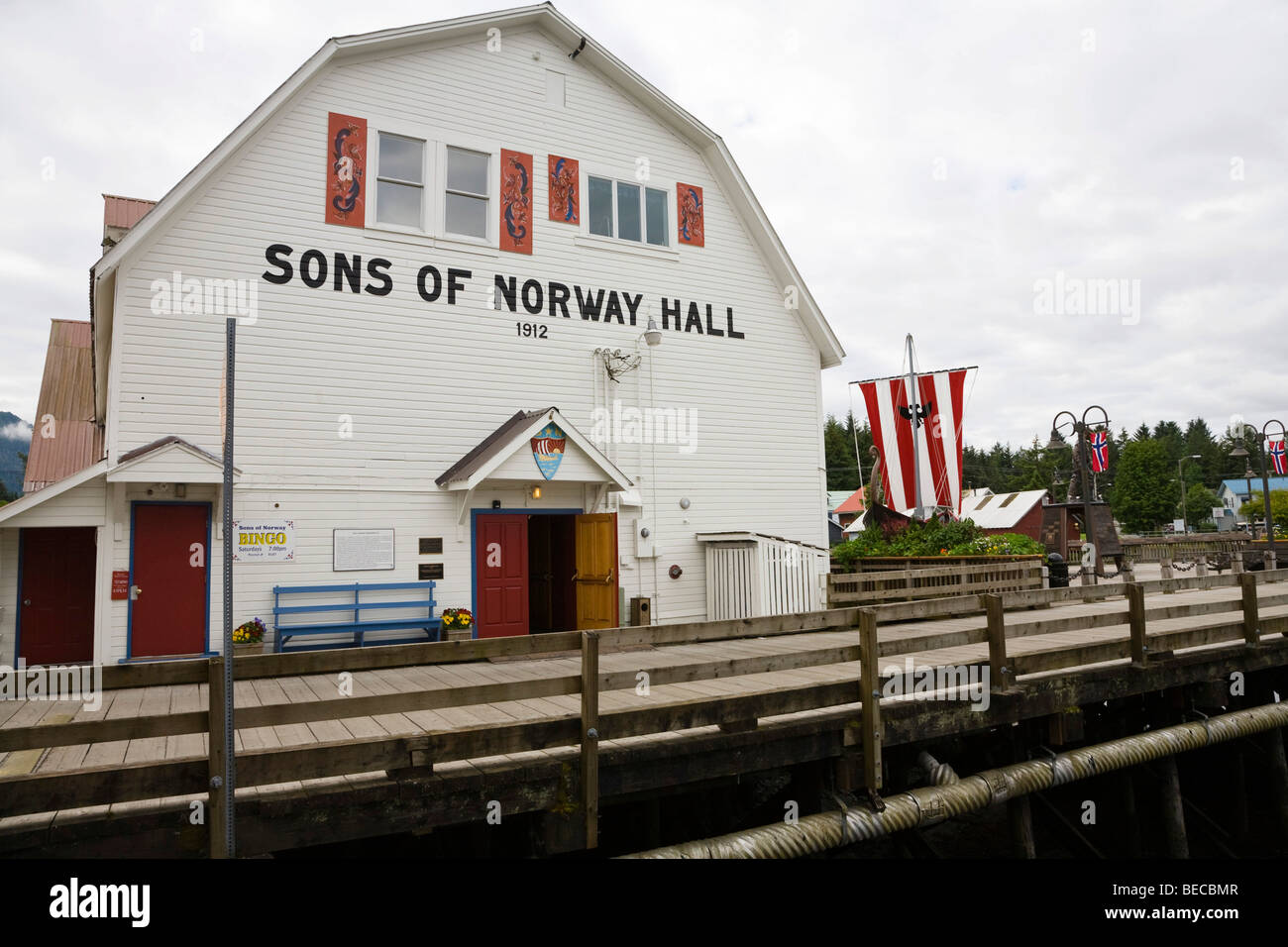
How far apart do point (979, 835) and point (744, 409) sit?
790 centimetres

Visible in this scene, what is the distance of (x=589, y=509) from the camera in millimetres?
13914

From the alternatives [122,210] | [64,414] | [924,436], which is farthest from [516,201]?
[64,414]

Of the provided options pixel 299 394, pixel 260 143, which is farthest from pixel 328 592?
pixel 260 143

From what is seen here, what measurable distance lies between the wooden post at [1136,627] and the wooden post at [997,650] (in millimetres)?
1978

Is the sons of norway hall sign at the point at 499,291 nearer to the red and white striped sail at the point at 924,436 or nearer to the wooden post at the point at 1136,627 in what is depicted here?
the red and white striped sail at the point at 924,436

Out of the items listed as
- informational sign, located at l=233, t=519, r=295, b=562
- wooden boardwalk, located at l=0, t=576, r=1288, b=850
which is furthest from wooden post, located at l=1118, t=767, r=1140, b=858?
informational sign, located at l=233, t=519, r=295, b=562

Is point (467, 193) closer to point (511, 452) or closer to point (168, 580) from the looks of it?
point (511, 452)

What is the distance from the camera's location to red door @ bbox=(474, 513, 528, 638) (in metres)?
13.1

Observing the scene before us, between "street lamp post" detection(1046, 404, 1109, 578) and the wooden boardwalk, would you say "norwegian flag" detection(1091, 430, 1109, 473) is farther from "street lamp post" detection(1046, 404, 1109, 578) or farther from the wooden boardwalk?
the wooden boardwalk

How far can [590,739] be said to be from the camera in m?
5.42

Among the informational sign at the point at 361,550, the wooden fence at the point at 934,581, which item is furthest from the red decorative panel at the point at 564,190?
the wooden fence at the point at 934,581

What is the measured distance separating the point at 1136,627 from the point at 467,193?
432 inches

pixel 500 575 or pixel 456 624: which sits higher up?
pixel 500 575
